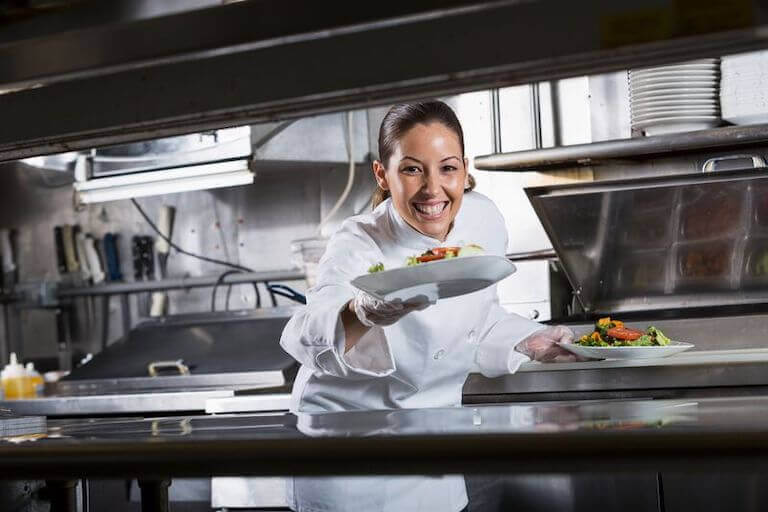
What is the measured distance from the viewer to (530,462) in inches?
31.3

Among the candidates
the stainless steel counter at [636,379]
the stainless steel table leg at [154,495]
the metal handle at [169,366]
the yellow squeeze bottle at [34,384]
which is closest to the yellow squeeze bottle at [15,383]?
the yellow squeeze bottle at [34,384]

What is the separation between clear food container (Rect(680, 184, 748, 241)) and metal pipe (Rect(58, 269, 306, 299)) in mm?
1528

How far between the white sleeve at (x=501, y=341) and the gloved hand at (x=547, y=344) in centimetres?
2

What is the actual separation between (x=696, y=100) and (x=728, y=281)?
56cm

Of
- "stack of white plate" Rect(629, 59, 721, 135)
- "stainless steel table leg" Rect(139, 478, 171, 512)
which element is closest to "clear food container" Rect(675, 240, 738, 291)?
"stack of white plate" Rect(629, 59, 721, 135)

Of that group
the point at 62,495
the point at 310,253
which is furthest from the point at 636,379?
the point at 62,495

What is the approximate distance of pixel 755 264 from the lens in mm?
2740

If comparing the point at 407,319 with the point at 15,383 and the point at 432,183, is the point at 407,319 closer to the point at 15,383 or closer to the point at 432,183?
the point at 432,183

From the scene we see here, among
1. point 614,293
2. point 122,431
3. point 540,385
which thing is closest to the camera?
point 122,431

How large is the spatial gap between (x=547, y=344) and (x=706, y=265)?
92cm

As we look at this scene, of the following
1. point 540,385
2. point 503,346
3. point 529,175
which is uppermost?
point 529,175

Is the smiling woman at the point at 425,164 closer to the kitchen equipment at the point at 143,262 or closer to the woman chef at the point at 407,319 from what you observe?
the woman chef at the point at 407,319

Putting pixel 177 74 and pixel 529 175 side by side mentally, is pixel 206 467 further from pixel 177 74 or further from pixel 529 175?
pixel 529 175

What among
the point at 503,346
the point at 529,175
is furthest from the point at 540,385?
the point at 529,175
